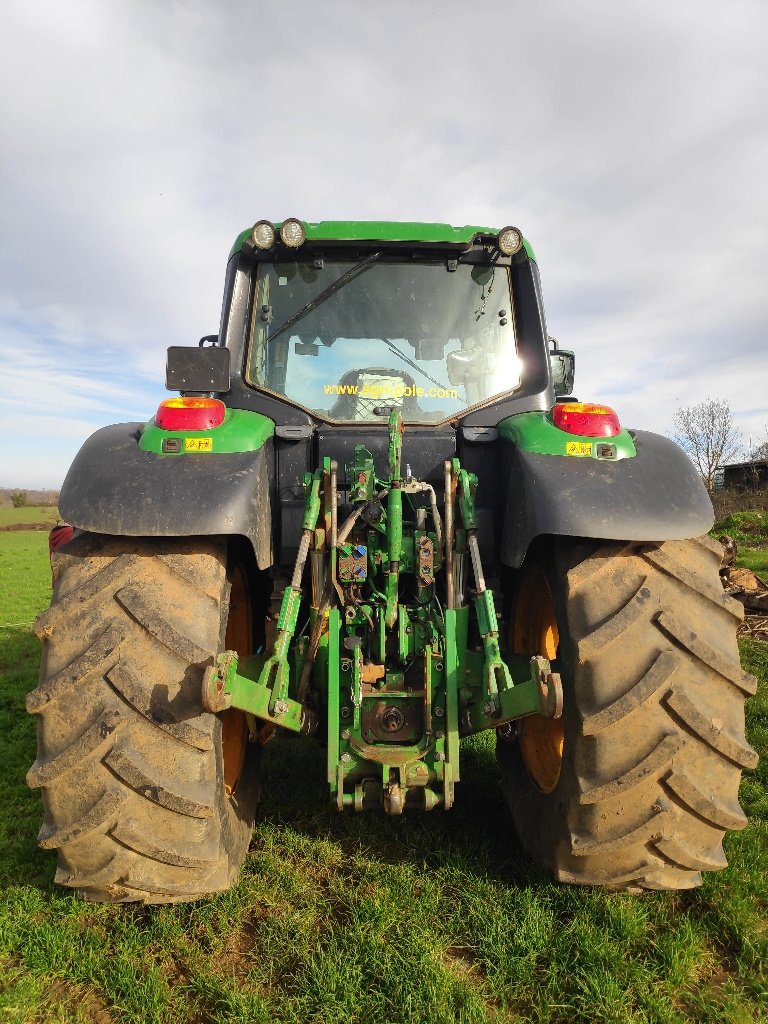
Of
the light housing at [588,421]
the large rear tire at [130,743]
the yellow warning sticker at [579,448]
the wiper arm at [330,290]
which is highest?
the wiper arm at [330,290]

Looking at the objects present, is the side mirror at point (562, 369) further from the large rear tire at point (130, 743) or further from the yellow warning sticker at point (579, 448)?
the large rear tire at point (130, 743)

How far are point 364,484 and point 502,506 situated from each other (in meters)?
0.61

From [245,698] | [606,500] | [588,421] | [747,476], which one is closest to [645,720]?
[606,500]

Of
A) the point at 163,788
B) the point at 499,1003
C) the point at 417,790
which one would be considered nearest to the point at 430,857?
the point at 417,790

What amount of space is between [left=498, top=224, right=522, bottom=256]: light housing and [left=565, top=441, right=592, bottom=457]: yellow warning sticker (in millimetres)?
1061

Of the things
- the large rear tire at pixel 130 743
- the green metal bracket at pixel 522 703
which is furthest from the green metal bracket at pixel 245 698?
the green metal bracket at pixel 522 703

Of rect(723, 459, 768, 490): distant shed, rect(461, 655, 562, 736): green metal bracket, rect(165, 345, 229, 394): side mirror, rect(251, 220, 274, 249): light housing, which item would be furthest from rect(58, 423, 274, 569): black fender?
rect(723, 459, 768, 490): distant shed

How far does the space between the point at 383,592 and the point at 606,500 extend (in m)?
0.93

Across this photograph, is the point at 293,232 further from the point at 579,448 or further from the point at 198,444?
the point at 579,448

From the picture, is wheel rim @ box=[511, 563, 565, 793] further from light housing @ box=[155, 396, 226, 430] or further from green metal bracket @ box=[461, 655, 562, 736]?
light housing @ box=[155, 396, 226, 430]

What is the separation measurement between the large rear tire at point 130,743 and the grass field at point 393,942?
275 mm

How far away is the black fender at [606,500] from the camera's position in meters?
2.24

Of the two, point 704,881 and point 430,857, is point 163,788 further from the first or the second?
point 704,881

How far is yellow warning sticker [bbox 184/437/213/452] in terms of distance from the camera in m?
2.51
